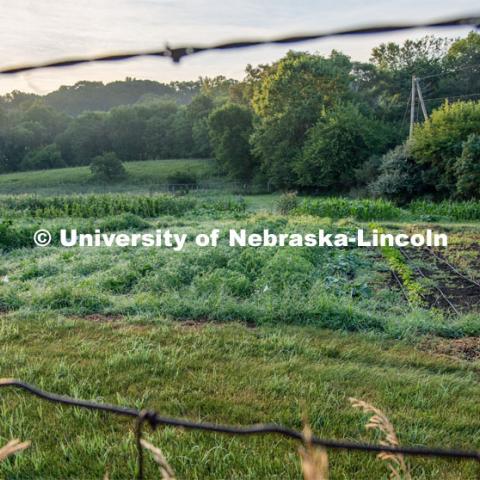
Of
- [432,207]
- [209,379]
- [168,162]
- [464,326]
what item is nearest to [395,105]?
[432,207]

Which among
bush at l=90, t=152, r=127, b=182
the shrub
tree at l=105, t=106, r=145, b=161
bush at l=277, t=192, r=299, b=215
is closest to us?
bush at l=277, t=192, r=299, b=215

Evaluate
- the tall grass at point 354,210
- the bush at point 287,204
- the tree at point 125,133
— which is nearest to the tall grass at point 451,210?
the tall grass at point 354,210

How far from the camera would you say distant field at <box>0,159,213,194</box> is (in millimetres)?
38922

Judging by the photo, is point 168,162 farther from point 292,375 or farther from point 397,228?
point 292,375

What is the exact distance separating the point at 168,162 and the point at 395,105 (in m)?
23.8

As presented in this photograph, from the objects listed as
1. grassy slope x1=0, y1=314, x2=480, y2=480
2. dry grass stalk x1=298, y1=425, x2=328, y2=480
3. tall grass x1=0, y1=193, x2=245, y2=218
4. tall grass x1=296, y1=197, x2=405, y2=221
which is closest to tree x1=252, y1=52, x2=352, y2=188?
tall grass x1=0, y1=193, x2=245, y2=218

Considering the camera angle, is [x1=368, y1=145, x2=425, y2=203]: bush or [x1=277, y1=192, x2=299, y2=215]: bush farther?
[x1=368, y1=145, x2=425, y2=203]: bush

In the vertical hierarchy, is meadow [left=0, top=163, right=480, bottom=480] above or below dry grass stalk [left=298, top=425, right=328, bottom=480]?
below

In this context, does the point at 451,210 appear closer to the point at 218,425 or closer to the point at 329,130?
the point at 329,130

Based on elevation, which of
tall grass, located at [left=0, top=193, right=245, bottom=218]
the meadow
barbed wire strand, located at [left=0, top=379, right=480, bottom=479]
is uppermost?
barbed wire strand, located at [left=0, top=379, right=480, bottom=479]

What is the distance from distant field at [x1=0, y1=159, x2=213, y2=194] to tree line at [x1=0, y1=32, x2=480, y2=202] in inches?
144

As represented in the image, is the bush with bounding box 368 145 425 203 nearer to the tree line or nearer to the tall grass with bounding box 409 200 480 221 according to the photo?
the tree line

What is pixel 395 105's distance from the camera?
121ft

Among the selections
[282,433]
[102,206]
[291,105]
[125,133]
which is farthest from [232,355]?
[125,133]
